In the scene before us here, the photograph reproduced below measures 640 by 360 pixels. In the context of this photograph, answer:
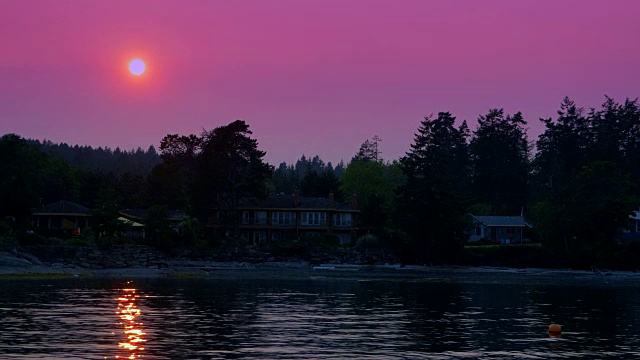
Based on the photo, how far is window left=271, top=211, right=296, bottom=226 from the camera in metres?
123

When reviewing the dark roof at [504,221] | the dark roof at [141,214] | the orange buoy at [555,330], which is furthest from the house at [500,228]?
the orange buoy at [555,330]

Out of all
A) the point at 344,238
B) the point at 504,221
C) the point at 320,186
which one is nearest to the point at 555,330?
the point at 344,238

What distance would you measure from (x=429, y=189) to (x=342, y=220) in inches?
827

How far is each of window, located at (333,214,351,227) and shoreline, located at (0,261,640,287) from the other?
66.5ft

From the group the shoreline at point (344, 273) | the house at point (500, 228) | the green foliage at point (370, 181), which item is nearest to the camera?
the shoreline at point (344, 273)

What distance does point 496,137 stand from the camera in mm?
166250

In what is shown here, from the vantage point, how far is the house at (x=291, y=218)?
12250 cm

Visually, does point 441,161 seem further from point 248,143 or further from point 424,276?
point 424,276

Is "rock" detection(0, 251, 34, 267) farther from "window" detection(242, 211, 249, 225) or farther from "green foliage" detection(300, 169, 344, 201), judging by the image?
"green foliage" detection(300, 169, 344, 201)

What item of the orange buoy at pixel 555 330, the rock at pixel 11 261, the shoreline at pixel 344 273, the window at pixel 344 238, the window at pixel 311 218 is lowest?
the orange buoy at pixel 555 330

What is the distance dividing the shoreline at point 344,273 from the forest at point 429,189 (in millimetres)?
4683

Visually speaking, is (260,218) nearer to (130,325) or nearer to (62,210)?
(62,210)

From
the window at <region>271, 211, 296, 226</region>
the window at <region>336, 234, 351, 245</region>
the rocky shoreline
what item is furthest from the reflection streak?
the window at <region>336, 234, 351, 245</region>

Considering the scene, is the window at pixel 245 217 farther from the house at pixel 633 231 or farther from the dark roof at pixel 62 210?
the house at pixel 633 231
